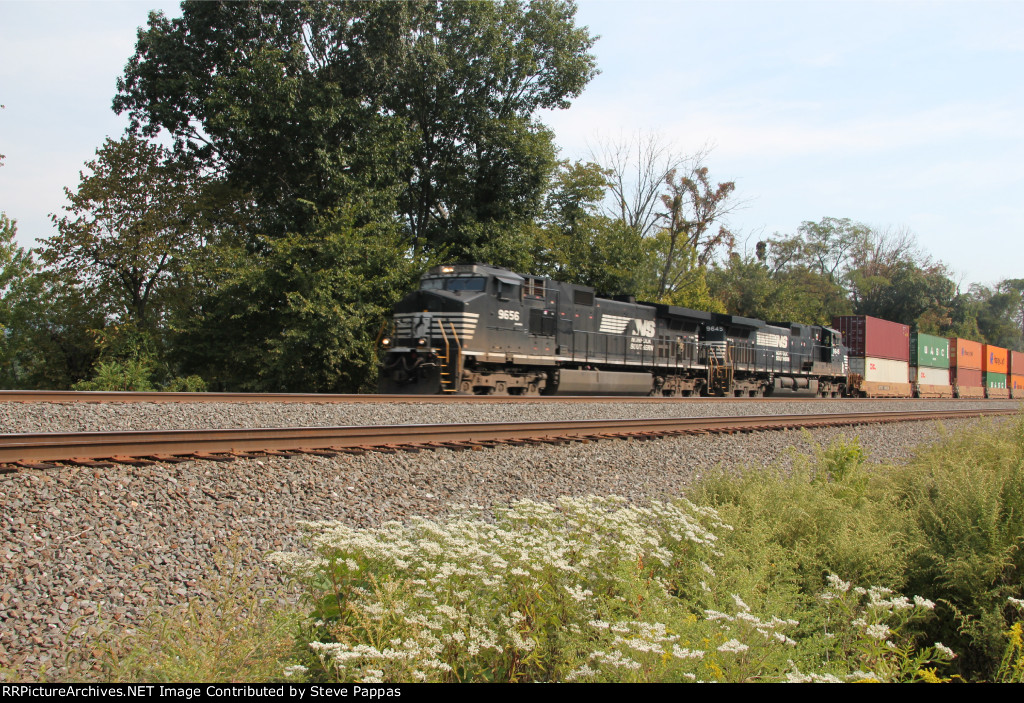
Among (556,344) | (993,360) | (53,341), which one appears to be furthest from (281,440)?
(993,360)

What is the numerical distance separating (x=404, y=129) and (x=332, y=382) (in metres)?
9.13

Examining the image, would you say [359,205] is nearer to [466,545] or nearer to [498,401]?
[498,401]

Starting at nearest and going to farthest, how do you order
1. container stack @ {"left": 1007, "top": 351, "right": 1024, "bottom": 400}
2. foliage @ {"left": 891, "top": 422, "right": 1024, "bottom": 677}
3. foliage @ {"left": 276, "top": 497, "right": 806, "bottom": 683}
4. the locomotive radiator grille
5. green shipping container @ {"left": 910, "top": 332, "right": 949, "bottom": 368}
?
foliage @ {"left": 276, "top": 497, "right": 806, "bottom": 683} < foliage @ {"left": 891, "top": 422, "right": 1024, "bottom": 677} < the locomotive radiator grille < green shipping container @ {"left": 910, "top": 332, "right": 949, "bottom": 368} < container stack @ {"left": 1007, "top": 351, "right": 1024, "bottom": 400}

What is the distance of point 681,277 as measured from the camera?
38594 millimetres

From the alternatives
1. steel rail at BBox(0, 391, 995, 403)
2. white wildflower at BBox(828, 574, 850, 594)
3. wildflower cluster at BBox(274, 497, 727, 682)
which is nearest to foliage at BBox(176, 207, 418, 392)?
steel rail at BBox(0, 391, 995, 403)

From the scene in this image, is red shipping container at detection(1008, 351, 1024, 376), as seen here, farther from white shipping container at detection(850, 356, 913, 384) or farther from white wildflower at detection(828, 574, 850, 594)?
white wildflower at detection(828, 574, 850, 594)

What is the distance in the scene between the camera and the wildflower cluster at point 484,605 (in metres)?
2.50

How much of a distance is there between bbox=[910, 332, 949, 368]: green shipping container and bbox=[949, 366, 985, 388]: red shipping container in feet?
2.92

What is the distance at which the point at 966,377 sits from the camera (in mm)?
36688

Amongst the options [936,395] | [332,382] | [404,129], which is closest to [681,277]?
[936,395]

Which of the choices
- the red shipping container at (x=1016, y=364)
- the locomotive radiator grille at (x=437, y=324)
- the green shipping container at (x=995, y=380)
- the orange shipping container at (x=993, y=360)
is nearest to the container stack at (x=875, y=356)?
the orange shipping container at (x=993, y=360)

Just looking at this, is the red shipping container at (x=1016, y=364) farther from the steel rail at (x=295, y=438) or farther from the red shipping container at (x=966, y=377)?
the steel rail at (x=295, y=438)

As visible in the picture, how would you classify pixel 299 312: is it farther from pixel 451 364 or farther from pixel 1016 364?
pixel 1016 364

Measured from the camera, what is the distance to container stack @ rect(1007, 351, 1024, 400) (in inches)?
1642
